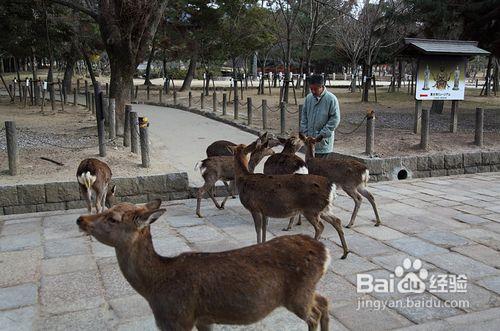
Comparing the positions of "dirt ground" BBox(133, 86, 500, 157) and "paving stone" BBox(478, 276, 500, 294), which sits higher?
"dirt ground" BBox(133, 86, 500, 157)

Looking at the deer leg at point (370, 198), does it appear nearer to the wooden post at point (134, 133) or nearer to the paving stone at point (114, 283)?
the paving stone at point (114, 283)

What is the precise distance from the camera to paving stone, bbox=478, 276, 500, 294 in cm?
434

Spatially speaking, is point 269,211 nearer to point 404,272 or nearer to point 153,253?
point 404,272

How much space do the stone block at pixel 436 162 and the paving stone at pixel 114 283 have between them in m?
6.86

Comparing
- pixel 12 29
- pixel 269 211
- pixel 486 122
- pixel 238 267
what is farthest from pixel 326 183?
pixel 12 29

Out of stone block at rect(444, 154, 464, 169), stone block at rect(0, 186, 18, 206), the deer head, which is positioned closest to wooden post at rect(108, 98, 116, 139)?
stone block at rect(0, 186, 18, 206)

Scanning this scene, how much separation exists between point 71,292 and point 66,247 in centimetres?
127

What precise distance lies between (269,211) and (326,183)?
668mm

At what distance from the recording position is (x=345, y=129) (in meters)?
13.9

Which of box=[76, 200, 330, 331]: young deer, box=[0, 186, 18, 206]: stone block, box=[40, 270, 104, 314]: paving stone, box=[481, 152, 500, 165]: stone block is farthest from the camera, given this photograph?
box=[481, 152, 500, 165]: stone block

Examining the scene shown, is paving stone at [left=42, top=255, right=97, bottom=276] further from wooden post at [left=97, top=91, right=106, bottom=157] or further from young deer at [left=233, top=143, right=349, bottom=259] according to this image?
wooden post at [left=97, top=91, right=106, bottom=157]

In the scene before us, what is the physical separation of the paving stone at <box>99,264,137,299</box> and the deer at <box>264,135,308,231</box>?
2248 millimetres

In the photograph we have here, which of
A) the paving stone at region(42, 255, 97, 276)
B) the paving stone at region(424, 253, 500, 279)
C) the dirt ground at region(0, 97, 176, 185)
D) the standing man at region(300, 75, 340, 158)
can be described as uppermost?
the standing man at region(300, 75, 340, 158)

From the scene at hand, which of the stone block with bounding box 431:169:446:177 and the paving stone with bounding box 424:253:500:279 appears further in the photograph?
the stone block with bounding box 431:169:446:177
